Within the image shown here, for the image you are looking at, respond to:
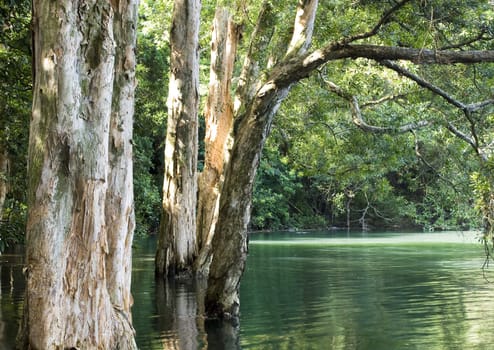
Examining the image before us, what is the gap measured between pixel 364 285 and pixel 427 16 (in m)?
7.85

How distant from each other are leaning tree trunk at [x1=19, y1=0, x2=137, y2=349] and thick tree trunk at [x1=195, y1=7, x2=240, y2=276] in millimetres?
11240

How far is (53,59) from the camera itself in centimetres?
738

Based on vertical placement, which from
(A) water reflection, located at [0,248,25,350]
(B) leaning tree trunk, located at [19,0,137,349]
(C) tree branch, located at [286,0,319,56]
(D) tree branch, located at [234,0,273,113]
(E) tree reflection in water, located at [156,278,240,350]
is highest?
(D) tree branch, located at [234,0,273,113]

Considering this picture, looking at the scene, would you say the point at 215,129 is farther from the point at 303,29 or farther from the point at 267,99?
the point at 267,99

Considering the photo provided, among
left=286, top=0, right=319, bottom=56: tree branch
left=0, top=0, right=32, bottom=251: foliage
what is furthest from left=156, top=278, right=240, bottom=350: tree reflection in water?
left=286, top=0, right=319, bottom=56: tree branch

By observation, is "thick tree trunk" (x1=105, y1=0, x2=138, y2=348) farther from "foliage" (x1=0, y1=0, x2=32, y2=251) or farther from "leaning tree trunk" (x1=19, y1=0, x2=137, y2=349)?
"foliage" (x1=0, y1=0, x2=32, y2=251)

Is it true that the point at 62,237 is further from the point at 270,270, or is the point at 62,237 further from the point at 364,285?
the point at 270,270

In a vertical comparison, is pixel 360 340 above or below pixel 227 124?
below

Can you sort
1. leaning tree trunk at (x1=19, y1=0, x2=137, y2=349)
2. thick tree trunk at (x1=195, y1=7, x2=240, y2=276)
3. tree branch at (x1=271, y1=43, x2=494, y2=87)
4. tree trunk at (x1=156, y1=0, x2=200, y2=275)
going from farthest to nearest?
thick tree trunk at (x1=195, y1=7, x2=240, y2=276), tree trunk at (x1=156, y1=0, x2=200, y2=275), tree branch at (x1=271, y1=43, x2=494, y2=87), leaning tree trunk at (x1=19, y1=0, x2=137, y2=349)

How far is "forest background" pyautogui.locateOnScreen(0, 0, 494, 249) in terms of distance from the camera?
1246 centimetres

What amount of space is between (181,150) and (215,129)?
1.52m

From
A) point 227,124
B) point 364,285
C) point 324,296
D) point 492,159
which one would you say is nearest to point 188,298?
point 324,296

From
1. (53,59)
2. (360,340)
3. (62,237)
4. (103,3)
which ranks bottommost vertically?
(360,340)

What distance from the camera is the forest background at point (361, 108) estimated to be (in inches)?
491
